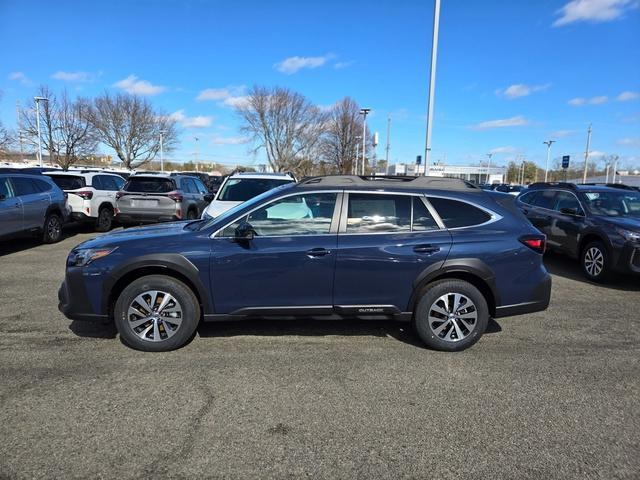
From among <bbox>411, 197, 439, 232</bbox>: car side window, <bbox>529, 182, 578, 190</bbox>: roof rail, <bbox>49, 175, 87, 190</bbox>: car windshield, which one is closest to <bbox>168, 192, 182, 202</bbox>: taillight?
<bbox>49, 175, 87, 190</bbox>: car windshield

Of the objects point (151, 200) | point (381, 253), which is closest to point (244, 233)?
point (381, 253)

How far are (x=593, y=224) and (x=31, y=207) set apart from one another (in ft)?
36.9

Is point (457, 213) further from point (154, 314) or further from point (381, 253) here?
point (154, 314)

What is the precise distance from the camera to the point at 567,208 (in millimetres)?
8633

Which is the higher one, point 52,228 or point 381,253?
point 381,253

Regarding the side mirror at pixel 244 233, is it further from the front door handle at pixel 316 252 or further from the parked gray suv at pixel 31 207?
the parked gray suv at pixel 31 207

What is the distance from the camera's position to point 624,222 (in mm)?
7270

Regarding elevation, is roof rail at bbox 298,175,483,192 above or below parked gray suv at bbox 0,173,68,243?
above

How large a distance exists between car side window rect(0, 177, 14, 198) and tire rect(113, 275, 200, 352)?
6707 mm

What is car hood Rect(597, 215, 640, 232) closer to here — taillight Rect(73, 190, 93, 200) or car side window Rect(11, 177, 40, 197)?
car side window Rect(11, 177, 40, 197)

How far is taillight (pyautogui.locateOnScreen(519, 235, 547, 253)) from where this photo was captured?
14.5ft

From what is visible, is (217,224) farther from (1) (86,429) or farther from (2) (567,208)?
(2) (567,208)

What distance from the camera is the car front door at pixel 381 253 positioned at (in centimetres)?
422

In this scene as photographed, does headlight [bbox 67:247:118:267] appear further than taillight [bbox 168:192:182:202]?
No
